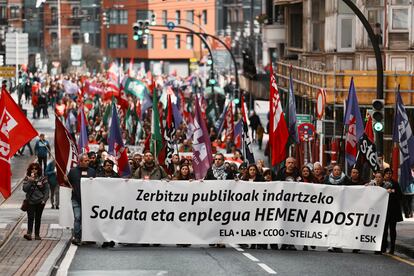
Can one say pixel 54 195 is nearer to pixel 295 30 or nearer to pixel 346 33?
pixel 346 33

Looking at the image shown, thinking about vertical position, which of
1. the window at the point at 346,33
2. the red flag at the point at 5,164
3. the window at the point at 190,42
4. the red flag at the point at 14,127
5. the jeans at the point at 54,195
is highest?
the window at the point at 346,33

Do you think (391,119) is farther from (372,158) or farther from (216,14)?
(216,14)

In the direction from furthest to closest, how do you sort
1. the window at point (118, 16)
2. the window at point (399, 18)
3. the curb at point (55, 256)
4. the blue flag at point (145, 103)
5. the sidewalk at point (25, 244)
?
the window at point (118, 16) → the blue flag at point (145, 103) → the window at point (399, 18) → the sidewalk at point (25, 244) → the curb at point (55, 256)

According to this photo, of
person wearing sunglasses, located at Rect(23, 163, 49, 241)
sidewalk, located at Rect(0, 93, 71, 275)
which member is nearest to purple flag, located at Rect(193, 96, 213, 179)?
sidewalk, located at Rect(0, 93, 71, 275)

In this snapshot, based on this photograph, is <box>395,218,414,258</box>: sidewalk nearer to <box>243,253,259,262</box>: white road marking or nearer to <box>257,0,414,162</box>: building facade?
<box>243,253,259,262</box>: white road marking

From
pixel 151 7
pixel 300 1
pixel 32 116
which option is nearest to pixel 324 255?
pixel 300 1

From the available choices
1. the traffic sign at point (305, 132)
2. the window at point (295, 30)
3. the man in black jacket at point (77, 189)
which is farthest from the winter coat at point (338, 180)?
the window at point (295, 30)

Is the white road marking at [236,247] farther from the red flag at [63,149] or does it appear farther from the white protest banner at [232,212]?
the red flag at [63,149]

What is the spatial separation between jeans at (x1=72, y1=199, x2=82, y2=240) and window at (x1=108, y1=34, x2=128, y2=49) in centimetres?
13644

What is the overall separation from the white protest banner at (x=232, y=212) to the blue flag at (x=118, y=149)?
4201 mm

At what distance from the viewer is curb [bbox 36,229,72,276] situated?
2047cm

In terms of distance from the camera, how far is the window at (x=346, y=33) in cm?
4359

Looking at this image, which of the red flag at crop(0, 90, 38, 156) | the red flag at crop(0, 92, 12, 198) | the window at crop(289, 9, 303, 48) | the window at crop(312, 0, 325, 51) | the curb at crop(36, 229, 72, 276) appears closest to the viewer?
the curb at crop(36, 229, 72, 276)

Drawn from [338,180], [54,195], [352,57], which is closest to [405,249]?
[338,180]
